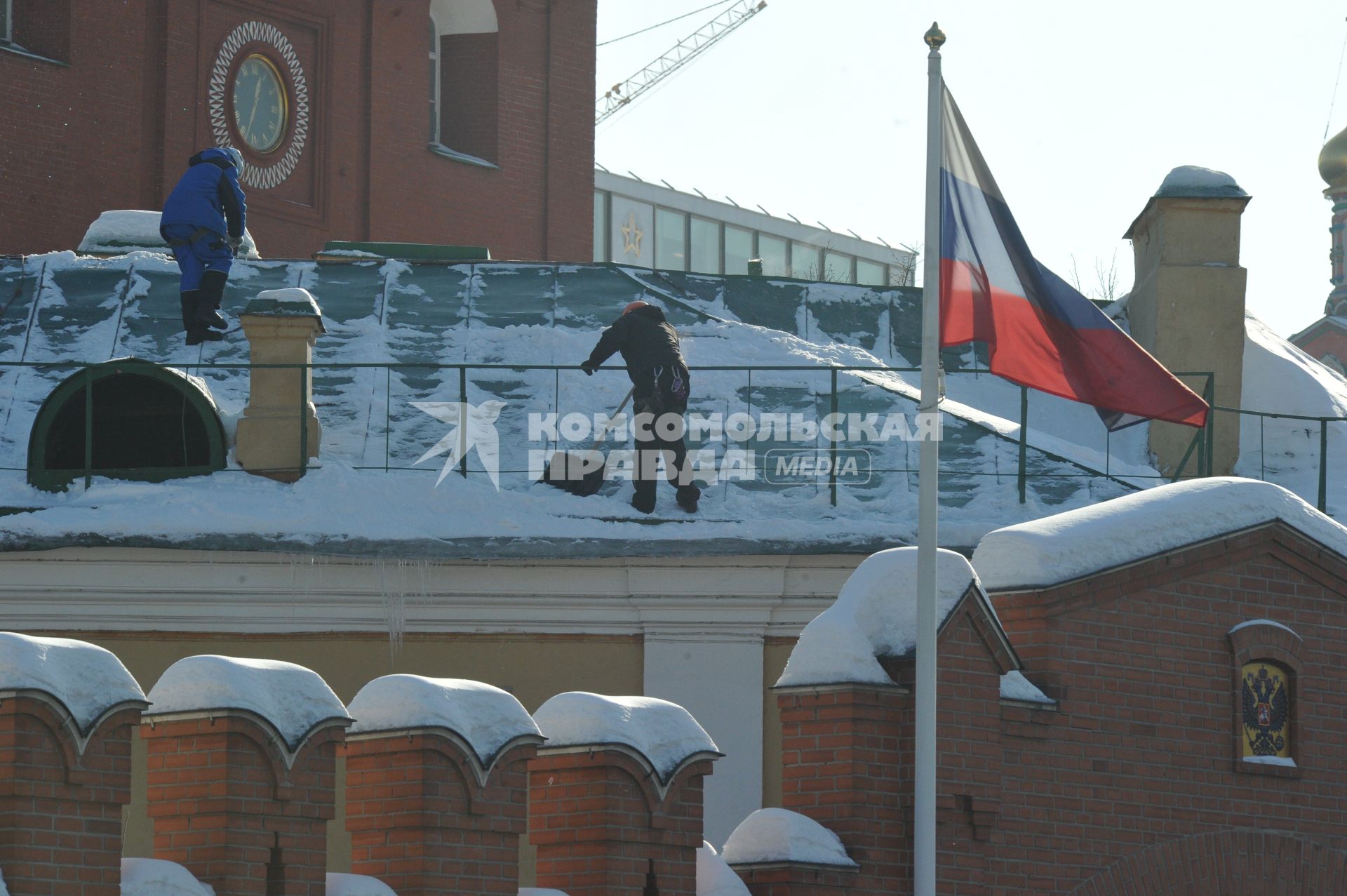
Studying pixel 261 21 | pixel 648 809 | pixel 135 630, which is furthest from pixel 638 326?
pixel 261 21

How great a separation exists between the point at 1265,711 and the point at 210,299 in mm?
9871

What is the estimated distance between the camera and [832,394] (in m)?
18.0

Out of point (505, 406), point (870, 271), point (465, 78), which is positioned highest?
point (465, 78)

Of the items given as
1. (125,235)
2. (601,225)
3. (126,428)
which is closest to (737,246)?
(601,225)

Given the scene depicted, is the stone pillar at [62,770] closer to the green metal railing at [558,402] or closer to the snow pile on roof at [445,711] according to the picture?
the snow pile on roof at [445,711]

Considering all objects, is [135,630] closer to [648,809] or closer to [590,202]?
[648,809]

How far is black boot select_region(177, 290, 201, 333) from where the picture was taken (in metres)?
19.3

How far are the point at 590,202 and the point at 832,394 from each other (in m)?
12.4

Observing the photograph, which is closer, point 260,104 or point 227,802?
point 227,802

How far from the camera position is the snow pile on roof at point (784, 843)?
35.9ft

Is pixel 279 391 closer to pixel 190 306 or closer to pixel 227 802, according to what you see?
pixel 190 306

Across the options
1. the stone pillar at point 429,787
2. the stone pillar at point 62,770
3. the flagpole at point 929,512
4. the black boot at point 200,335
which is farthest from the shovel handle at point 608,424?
the stone pillar at point 62,770

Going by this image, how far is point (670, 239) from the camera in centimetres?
5753

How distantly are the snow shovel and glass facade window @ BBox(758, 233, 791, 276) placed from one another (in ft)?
137
